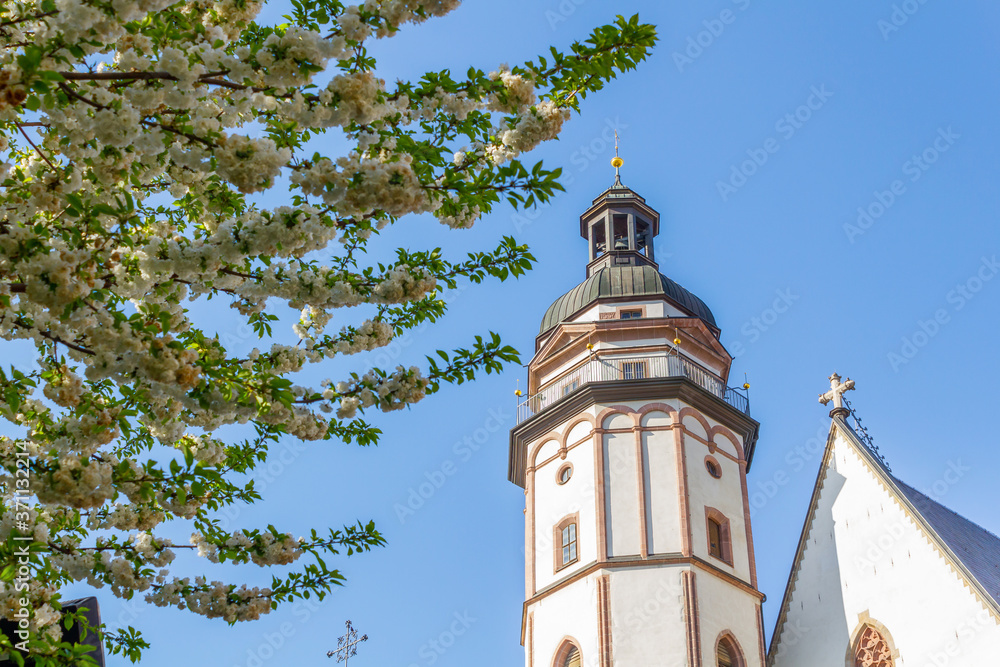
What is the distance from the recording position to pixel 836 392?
1127 inches

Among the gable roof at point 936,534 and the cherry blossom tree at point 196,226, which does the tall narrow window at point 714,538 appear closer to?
the gable roof at point 936,534

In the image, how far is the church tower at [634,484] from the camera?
23.7 metres

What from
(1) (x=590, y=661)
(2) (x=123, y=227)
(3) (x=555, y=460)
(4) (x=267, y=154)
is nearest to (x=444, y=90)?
(4) (x=267, y=154)

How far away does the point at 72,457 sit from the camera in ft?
21.7

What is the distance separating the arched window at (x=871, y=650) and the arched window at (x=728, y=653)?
7.97ft

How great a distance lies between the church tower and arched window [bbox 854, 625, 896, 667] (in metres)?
2.07

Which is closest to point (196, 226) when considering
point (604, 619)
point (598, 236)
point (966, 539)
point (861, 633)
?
point (604, 619)

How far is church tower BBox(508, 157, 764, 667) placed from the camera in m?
23.7

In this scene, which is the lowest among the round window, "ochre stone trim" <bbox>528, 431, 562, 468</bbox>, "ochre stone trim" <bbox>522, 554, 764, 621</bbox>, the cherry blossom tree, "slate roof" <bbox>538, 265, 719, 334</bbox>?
the cherry blossom tree

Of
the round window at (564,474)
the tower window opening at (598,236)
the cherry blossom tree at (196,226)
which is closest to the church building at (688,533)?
the round window at (564,474)

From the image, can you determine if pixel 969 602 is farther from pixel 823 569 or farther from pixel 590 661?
pixel 590 661

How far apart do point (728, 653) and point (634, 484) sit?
13.9ft

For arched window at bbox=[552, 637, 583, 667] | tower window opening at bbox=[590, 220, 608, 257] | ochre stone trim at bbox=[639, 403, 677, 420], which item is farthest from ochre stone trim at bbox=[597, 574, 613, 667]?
tower window opening at bbox=[590, 220, 608, 257]

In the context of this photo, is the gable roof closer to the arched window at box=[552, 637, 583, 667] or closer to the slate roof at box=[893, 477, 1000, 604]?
the slate roof at box=[893, 477, 1000, 604]
